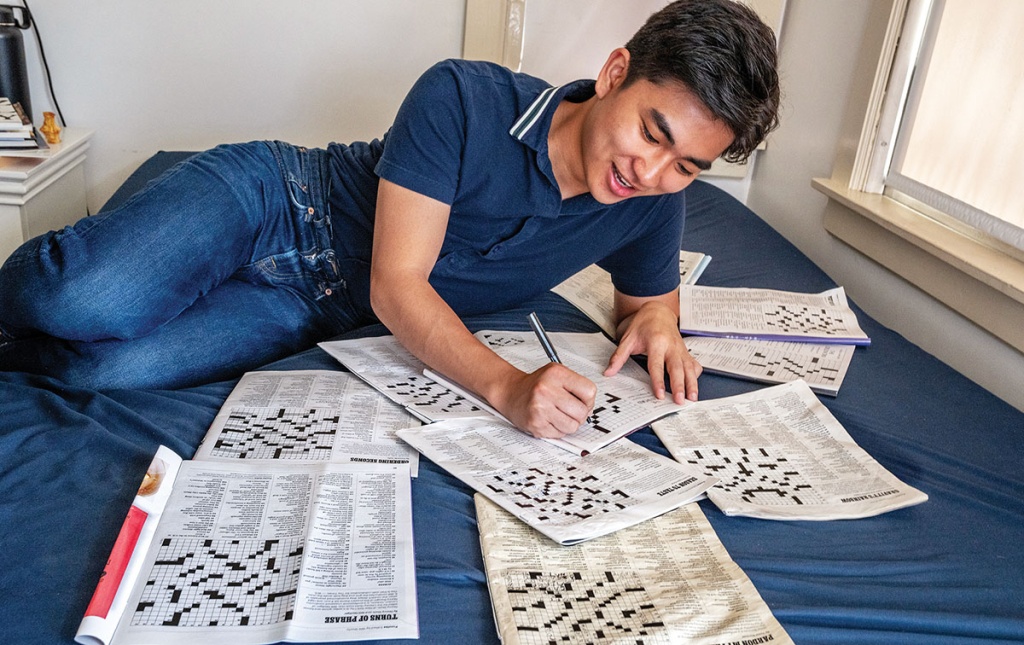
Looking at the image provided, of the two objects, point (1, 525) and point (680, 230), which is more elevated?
point (680, 230)

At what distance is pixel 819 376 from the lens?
139 centimetres

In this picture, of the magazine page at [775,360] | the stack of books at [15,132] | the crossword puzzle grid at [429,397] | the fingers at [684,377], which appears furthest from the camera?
the stack of books at [15,132]

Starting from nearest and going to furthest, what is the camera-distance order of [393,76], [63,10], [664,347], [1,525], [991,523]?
[1,525] < [991,523] < [664,347] < [63,10] < [393,76]

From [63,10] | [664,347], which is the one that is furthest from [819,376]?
[63,10]

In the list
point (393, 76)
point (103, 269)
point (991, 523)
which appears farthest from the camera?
point (393, 76)

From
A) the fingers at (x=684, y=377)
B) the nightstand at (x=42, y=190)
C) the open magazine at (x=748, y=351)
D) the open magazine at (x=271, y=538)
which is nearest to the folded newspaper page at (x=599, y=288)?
the open magazine at (x=748, y=351)

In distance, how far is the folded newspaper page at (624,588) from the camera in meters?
0.79

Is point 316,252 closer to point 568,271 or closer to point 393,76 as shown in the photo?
point 568,271

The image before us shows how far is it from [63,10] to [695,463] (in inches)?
80.6

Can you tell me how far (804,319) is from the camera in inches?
62.5

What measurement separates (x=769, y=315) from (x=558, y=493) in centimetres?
76

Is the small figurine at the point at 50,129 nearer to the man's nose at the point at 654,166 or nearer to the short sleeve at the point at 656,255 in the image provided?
the short sleeve at the point at 656,255

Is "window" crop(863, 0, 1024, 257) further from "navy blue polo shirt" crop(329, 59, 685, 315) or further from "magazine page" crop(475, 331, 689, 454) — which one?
"magazine page" crop(475, 331, 689, 454)

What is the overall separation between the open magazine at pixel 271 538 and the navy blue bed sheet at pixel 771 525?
3 centimetres
